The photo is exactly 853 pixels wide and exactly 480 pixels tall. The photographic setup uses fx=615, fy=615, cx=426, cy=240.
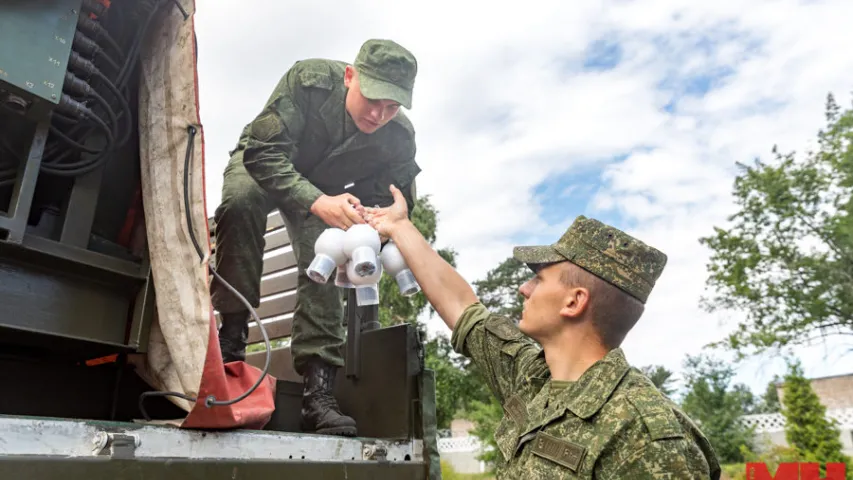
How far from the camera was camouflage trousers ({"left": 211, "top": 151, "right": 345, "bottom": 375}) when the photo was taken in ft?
8.68

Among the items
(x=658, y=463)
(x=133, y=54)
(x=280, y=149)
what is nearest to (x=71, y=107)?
(x=133, y=54)

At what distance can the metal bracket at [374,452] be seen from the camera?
80.9 inches

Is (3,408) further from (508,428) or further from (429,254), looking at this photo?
(508,428)

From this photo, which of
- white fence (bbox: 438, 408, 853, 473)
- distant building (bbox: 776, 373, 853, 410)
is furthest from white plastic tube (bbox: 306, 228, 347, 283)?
distant building (bbox: 776, 373, 853, 410)

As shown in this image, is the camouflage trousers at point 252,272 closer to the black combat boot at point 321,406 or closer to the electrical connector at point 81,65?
the black combat boot at point 321,406

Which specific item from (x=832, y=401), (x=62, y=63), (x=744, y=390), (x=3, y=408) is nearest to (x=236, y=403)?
(x=3, y=408)

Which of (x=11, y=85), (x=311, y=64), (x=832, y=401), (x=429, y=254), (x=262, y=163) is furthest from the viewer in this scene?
(x=832, y=401)

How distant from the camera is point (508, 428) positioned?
1836mm

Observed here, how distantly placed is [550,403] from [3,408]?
1.86 metres

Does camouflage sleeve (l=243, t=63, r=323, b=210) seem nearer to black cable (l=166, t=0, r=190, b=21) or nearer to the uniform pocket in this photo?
black cable (l=166, t=0, r=190, b=21)

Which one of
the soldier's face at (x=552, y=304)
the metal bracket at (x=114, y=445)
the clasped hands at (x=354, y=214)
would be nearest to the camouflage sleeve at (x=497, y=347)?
the soldier's face at (x=552, y=304)

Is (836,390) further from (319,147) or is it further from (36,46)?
(36,46)

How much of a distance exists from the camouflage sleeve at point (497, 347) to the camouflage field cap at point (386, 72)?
1.13 m

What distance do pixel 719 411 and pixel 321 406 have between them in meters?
20.5
